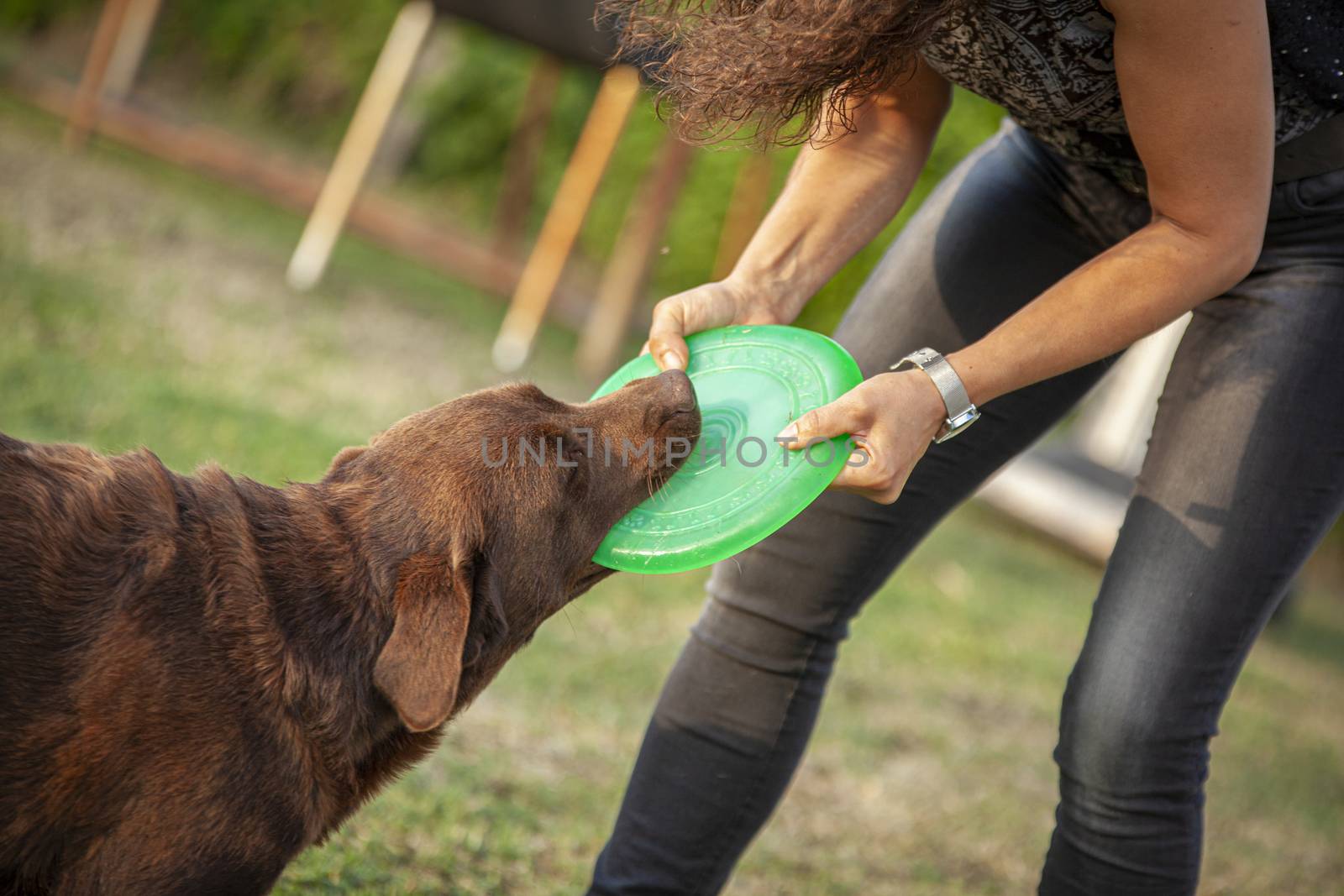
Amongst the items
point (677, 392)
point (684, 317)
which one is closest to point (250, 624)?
point (677, 392)

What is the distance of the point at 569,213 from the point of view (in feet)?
28.5

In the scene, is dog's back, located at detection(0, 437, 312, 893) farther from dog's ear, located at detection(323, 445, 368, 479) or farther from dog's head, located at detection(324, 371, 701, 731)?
dog's ear, located at detection(323, 445, 368, 479)

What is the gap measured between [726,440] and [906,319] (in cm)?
52

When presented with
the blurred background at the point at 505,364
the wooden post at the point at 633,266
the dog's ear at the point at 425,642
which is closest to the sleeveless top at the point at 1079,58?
the dog's ear at the point at 425,642

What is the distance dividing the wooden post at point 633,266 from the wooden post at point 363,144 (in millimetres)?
1902

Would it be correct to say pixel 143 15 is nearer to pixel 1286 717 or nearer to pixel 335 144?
pixel 335 144

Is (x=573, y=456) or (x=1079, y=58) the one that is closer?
(x=1079, y=58)

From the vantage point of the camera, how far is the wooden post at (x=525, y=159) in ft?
34.9

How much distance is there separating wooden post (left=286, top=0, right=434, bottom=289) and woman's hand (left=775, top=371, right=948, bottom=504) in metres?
6.88

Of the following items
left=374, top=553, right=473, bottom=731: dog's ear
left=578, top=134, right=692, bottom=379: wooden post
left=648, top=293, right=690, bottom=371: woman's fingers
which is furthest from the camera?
left=578, top=134, right=692, bottom=379: wooden post

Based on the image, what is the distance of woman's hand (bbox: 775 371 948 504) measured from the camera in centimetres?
225

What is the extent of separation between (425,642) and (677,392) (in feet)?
2.69

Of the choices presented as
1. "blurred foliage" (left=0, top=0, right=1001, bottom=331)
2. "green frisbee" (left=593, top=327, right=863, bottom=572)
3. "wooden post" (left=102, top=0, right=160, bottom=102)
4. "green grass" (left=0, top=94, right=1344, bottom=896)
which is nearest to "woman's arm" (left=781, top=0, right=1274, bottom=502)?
"green frisbee" (left=593, top=327, right=863, bottom=572)

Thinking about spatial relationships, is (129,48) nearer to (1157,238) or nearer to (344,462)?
(344,462)
